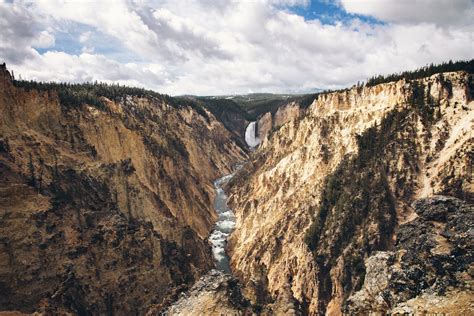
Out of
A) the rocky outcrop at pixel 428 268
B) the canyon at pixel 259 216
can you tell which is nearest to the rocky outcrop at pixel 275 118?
the canyon at pixel 259 216

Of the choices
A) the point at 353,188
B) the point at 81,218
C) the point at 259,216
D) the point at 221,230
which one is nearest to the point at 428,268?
the point at 353,188

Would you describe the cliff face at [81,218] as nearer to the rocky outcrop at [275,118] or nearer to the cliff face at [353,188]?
the cliff face at [353,188]

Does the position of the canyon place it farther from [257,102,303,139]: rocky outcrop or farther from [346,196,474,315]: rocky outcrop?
[257,102,303,139]: rocky outcrop

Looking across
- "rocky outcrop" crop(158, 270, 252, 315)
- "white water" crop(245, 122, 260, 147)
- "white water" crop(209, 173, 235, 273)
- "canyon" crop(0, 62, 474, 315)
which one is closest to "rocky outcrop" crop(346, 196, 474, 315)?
"canyon" crop(0, 62, 474, 315)

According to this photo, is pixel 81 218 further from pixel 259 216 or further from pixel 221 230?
pixel 221 230

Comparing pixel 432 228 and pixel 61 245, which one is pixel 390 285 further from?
pixel 61 245

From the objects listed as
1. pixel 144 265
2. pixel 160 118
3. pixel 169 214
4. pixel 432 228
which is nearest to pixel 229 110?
pixel 160 118
